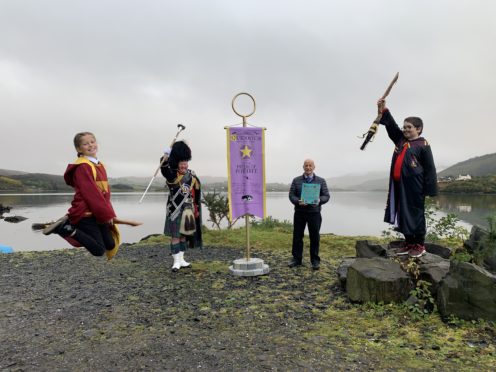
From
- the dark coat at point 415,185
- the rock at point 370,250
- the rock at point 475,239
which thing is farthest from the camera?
the rock at point 370,250

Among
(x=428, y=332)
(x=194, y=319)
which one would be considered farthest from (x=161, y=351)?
(x=428, y=332)

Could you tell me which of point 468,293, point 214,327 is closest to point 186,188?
point 214,327

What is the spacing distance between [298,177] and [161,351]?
185 inches

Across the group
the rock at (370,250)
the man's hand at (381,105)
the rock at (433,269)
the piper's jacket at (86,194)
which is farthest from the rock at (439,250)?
the piper's jacket at (86,194)

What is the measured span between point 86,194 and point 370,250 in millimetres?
5440

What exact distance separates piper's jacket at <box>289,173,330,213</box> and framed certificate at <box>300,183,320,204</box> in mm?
125

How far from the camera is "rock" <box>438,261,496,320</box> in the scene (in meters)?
4.38

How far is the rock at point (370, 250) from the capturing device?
6.75 meters

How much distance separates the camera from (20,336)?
4359 mm

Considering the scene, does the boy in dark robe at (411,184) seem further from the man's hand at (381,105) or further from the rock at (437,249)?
the rock at (437,249)

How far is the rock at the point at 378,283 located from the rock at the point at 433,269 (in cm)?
29

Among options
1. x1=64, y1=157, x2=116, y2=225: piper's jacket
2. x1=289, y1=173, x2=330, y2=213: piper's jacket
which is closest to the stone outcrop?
x1=289, y1=173, x2=330, y2=213: piper's jacket

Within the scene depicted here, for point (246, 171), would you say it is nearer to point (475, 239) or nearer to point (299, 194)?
point (299, 194)

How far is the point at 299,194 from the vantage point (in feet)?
24.3
